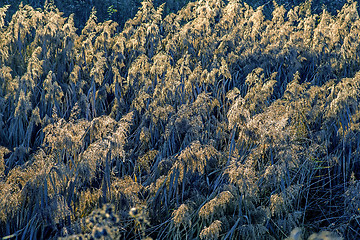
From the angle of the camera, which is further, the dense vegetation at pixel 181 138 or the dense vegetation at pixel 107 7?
the dense vegetation at pixel 107 7

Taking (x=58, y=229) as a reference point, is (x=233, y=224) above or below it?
below

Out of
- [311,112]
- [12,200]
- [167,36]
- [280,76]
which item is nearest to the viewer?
[12,200]

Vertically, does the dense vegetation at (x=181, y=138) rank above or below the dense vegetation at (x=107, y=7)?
below

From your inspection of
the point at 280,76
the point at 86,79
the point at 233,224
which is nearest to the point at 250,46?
the point at 280,76

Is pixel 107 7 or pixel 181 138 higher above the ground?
pixel 107 7

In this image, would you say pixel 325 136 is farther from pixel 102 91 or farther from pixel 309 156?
pixel 102 91

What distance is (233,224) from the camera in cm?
331

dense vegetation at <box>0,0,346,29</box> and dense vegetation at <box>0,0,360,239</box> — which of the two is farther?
dense vegetation at <box>0,0,346,29</box>

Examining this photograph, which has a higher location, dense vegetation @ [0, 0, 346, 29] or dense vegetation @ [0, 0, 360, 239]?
dense vegetation @ [0, 0, 346, 29]

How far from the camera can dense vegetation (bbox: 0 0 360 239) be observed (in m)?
3.26

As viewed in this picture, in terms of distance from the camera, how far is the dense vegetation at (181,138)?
10.7 feet

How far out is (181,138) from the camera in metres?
4.32

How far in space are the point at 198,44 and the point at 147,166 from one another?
274 cm

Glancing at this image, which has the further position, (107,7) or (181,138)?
(107,7)
